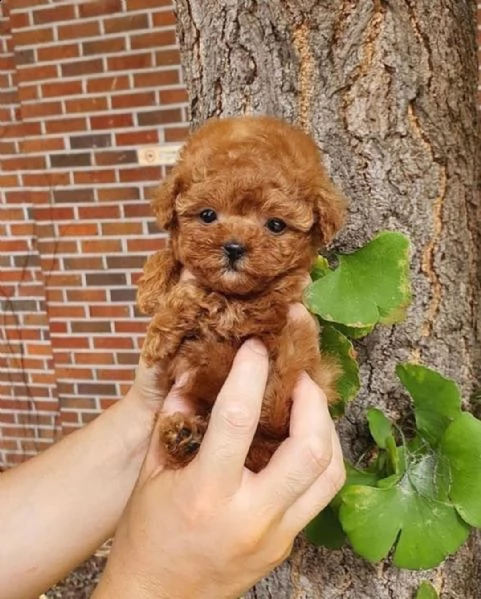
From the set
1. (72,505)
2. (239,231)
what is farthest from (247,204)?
(72,505)

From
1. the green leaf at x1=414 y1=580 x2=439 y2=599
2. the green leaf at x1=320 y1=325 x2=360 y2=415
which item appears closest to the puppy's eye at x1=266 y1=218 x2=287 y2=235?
the green leaf at x1=320 y1=325 x2=360 y2=415

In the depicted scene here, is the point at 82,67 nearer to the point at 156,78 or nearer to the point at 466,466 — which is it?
the point at 156,78

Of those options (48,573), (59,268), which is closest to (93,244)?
(59,268)

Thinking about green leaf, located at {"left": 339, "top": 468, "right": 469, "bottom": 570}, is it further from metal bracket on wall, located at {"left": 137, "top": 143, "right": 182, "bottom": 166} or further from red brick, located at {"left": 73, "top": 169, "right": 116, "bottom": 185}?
red brick, located at {"left": 73, "top": 169, "right": 116, "bottom": 185}

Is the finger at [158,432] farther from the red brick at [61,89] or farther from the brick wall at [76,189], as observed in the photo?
the red brick at [61,89]

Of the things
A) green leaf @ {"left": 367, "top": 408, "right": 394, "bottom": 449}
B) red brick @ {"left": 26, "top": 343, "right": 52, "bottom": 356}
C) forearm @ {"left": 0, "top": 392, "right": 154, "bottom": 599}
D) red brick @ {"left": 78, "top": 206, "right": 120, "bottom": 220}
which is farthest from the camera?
red brick @ {"left": 26, "top": 343, "right": 52, "bottom": 356}

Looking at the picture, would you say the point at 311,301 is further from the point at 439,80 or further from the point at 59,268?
the point at 59,268

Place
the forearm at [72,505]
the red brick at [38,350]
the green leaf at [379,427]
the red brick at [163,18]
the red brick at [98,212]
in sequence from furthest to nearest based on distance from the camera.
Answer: the red brick at [38,350] → the red brick at [98,212] → the red brick at [163,18] → the forearm at [72,505] → the green leaf at [379,427]

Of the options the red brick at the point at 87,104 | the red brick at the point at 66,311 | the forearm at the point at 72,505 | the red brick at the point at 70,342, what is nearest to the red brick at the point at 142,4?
the red brick at the point at 87,104

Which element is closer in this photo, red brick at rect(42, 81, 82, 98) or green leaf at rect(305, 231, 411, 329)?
green leaf at rect(305, 231, 411, 329)
